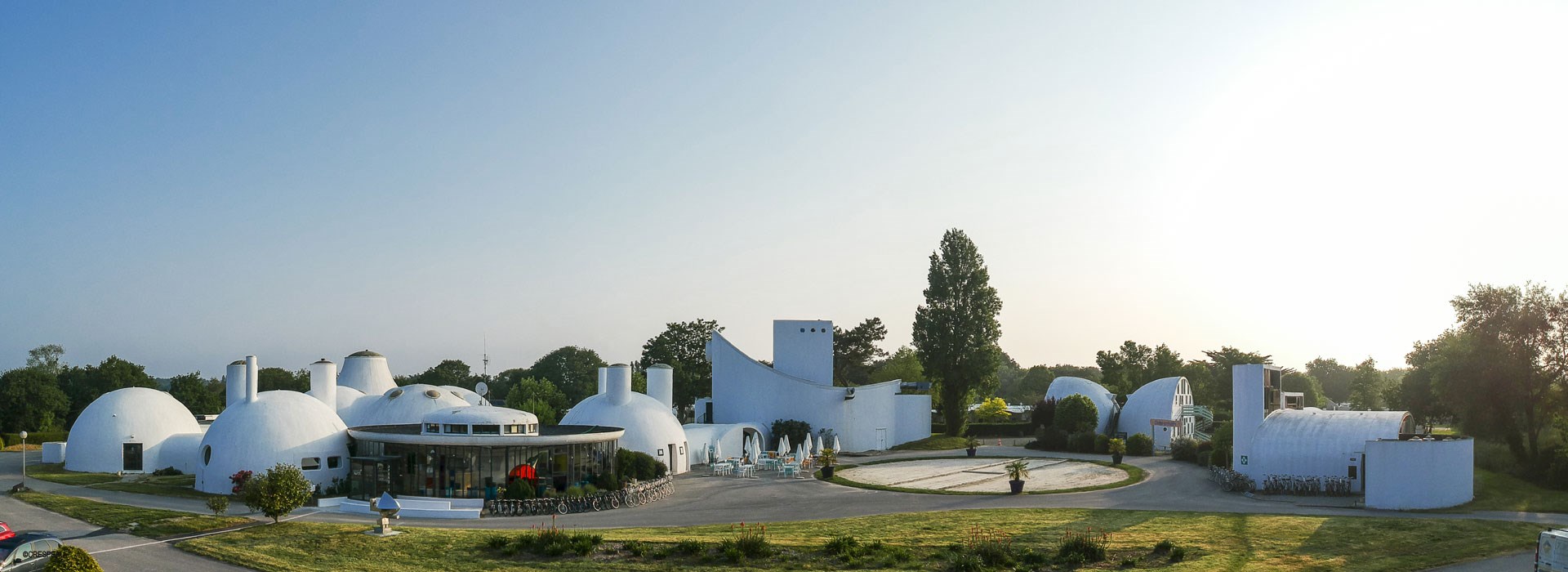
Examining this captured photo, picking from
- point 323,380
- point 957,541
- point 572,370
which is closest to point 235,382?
point 323,380

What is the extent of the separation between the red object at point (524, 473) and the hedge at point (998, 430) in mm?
39036

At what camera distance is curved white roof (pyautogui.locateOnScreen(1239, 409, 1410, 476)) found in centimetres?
3303

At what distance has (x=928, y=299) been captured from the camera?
200 ft

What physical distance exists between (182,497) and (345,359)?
25578 mm

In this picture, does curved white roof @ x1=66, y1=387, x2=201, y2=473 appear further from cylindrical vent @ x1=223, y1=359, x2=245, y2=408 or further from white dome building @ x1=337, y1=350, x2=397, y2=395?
white dome building @ x1=337, y1=350, x2=397, y2=395

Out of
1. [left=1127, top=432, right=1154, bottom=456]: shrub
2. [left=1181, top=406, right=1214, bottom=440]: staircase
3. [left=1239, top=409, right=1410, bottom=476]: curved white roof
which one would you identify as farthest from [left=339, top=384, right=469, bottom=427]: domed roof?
[left=1181, top=406, right=1214, bottom=440]: staircase

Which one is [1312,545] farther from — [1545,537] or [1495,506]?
[1495,506]

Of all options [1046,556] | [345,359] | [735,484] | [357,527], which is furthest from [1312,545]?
[345,359]

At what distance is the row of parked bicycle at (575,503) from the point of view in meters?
28.8

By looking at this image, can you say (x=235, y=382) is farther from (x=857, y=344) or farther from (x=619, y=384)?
(x=857, y=344)

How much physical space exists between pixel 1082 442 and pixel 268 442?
130ft

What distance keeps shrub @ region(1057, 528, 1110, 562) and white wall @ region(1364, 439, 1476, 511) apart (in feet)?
42.0

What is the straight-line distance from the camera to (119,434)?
42.6m

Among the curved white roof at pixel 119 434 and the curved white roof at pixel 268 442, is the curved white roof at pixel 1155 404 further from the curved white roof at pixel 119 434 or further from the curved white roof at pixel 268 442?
the curved white roof at pixel 119 434
